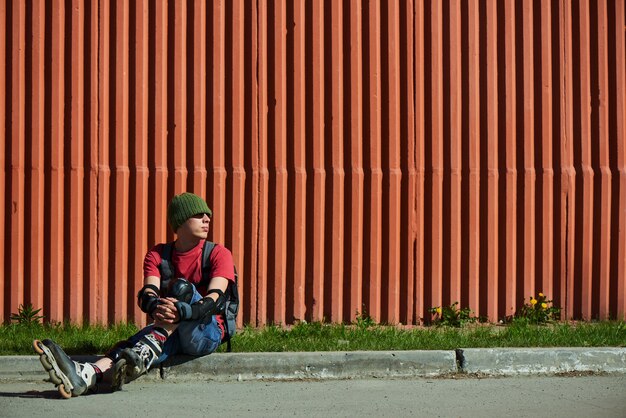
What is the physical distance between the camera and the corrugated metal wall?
8.74 m

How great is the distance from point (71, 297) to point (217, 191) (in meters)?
1.51

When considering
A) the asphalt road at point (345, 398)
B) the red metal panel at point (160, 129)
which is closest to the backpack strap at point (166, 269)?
the asphalt road at point (345, 398)

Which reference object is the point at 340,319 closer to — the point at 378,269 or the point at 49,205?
the point at 378,269

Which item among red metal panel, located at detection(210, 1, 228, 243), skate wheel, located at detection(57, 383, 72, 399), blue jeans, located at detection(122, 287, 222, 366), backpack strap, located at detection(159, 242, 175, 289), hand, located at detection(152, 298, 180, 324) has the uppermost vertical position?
red metal panel, located at detection(210, 1, 228, 243)

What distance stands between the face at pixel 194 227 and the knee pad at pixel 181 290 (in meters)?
0.43

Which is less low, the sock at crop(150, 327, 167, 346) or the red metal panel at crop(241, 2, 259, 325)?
the red metal panel at crop(241, 2, 259, 325)

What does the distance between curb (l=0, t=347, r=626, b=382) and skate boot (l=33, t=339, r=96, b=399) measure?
67 cm

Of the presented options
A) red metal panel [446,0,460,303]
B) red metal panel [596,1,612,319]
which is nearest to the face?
red metal panel [446,0,460,303]

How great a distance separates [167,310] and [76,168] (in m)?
2.89

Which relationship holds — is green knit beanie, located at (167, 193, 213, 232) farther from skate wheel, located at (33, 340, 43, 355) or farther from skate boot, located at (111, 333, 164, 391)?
skate wheel, located at (33, 340, 43, 355)

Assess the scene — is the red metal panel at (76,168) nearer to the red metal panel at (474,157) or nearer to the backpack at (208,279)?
the backpack at (208,279)

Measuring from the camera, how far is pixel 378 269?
8875 millimetres

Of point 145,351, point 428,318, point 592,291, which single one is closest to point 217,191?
point 428,318

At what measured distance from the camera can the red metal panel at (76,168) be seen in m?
8.69
